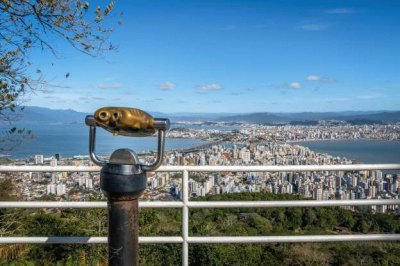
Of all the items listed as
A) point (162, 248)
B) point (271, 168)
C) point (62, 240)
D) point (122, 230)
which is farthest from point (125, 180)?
point (162, 248)

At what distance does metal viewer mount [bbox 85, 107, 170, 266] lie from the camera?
1.47m

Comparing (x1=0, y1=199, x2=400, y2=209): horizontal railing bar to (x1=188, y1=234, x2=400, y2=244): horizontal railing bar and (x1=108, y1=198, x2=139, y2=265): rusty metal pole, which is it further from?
(x1=108, y1=198, x2=139, y2=265): rusty metal pole

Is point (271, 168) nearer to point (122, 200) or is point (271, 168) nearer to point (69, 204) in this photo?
point (69, 204)

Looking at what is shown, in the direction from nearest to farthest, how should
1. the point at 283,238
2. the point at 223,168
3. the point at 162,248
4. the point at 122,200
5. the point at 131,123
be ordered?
the point at 131,123 < the point at 122,200 < the point at 223,168 < the point at 283,238 < the point at 162,248

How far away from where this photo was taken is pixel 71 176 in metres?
4.69

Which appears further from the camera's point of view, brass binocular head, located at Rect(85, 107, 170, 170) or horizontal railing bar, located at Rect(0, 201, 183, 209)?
horizontal railing bar, located at Rect(0, 201, 183, 209)

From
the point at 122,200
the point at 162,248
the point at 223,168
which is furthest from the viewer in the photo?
the point at 162,248

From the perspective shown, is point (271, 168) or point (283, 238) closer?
point (271, 168)

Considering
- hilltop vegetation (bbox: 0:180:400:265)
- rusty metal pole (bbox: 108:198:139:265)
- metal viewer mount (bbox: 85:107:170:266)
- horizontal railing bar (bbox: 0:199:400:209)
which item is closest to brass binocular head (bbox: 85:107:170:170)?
metal viewer mount (bbox: 85:107:170:266)

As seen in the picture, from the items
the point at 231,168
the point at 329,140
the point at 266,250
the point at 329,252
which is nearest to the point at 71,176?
the point at 231,168

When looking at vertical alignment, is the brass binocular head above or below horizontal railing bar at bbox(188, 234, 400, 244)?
above

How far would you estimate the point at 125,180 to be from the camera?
4.96ft

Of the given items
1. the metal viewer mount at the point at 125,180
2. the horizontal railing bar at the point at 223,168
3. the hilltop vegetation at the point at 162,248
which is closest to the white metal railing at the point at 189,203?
the horizontal railing bar at the point at 223,168

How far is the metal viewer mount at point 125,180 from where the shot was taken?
1.47 metres
